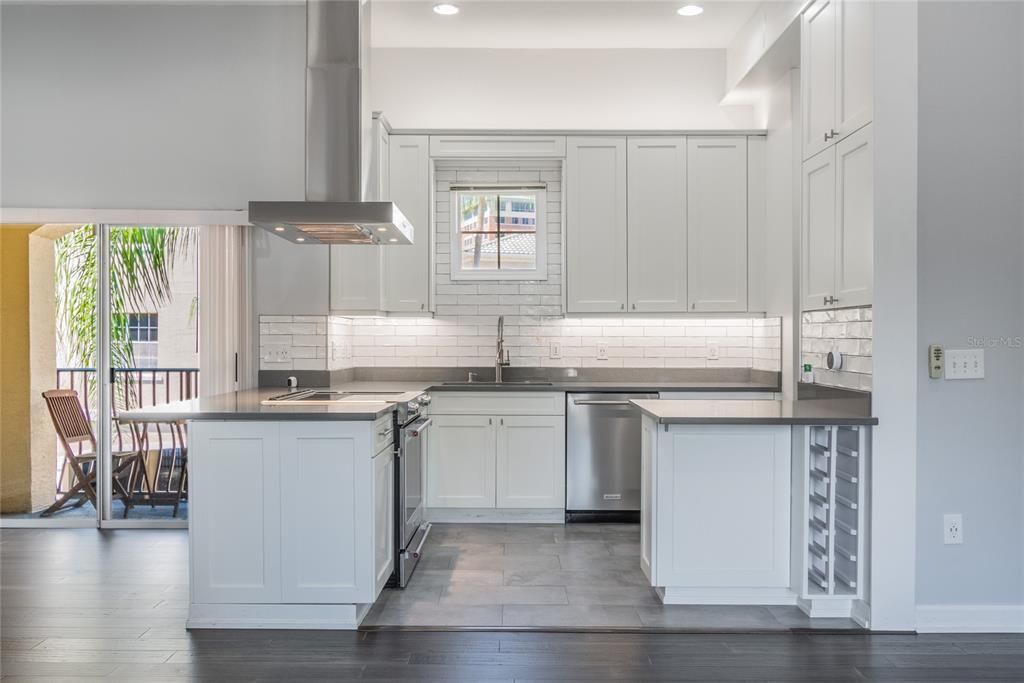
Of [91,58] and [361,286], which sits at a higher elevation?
[91,58]

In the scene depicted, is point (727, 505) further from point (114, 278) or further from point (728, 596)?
point (114, 278)

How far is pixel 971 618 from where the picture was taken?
122 inches

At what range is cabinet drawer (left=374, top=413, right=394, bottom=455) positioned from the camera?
10.7 ft

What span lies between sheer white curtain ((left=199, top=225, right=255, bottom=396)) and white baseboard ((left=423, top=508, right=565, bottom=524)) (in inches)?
62.8

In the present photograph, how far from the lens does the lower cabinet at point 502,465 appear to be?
492 centimetres

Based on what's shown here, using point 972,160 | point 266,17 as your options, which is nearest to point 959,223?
point 972,160

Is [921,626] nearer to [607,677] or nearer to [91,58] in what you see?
[607,677]

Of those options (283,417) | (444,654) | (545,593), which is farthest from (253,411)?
(545,593)

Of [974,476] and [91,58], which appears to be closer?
[974,476]

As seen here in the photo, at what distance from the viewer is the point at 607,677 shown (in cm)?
268

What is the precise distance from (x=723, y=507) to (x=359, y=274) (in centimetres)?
286

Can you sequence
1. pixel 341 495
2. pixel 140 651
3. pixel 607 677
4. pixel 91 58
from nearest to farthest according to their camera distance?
pixel 607 677 < pixel 140 651 < pixel 341 495 < pixel 91 58

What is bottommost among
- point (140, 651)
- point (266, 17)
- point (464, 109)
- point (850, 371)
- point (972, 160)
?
point (140, 651)

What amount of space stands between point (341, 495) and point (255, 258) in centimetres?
237
